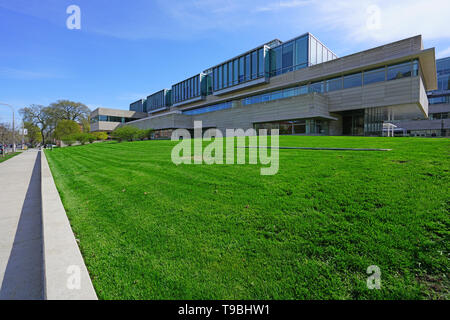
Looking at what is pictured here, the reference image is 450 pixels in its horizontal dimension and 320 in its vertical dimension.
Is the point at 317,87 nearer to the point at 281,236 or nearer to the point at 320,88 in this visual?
the point at 320,88

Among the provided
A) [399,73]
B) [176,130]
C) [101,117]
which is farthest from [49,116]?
[399,73]

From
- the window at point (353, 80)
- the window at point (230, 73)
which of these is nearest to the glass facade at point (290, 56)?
the window at point (353, 80)

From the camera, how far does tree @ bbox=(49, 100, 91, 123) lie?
203ft

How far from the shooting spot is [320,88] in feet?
106

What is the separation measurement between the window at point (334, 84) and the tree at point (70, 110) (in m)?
69.6

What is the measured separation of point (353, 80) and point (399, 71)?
5159 mm

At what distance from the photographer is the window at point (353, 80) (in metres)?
28.8

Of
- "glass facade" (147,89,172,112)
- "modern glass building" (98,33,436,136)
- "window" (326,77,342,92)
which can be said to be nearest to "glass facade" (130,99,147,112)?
"glass facade" (147,89,172,112)

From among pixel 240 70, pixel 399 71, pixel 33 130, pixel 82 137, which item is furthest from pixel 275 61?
pixel 33 130

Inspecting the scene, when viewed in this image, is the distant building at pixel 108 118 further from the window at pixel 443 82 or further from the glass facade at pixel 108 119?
the window at pixel 443 82

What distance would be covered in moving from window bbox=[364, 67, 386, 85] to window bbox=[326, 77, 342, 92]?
331 cm

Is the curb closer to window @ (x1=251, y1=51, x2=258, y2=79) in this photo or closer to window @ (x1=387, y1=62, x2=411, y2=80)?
window @ (x1=387, y1=62, x2=411, y2=80)

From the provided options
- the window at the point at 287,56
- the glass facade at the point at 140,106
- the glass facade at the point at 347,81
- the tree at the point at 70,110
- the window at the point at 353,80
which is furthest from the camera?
Result: the glass facade at the point at 140,106

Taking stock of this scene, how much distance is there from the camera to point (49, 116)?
63.1m
